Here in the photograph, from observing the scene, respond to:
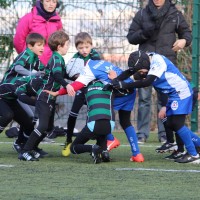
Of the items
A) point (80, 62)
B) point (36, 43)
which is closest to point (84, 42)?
point (80, 62)

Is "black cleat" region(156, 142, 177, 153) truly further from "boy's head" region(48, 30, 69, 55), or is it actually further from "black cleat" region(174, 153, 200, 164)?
"boy's head" region(48, 30, 69, 55)

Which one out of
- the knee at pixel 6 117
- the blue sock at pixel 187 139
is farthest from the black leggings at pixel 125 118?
the knee at pixel 6 117

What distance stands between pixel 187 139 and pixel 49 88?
1591 mm

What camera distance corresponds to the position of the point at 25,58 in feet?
31.5

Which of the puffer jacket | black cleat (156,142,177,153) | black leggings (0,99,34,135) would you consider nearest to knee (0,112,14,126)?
black leggings (0,99,34,135)

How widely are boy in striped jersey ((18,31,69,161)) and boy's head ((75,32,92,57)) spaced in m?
0.25

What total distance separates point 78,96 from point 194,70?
12.3 ft

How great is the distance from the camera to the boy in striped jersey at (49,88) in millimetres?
8961

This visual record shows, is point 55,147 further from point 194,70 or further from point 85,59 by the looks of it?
point 194,70

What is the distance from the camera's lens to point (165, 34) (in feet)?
36.7

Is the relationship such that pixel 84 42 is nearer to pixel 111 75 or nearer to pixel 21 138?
pixel 111 75

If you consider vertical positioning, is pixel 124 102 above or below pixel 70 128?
above

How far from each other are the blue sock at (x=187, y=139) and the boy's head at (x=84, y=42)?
151cm

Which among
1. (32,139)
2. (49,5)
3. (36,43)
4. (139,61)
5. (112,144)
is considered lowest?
(112,144)
